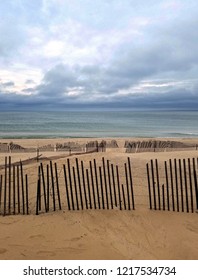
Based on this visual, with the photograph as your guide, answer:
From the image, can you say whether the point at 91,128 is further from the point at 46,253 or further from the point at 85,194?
Result: the point at 46,253

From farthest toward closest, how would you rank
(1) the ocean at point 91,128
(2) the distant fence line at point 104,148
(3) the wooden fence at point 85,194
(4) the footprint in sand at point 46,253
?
(1) the ocean at point 91,128 < (2) the distant fence line at point 104,148 < (3) the wooden fence at point 85,194 < (4) the footprint in sand at point 46,253

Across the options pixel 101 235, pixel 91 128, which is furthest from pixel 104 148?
pixel 91 128

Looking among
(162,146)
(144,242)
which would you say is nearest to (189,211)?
(144,242)

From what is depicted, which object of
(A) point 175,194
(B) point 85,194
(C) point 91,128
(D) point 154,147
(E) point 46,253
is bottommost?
(E) point 46,253

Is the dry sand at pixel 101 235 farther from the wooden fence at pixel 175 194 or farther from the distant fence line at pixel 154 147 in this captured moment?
the distant fence line at pixel 154 147

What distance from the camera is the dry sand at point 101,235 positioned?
17.2ft

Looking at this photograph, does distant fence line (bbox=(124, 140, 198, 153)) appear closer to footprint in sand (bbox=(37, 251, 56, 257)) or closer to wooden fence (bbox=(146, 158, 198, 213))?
wooden fence (bbox=(146, 158, 198, 213))

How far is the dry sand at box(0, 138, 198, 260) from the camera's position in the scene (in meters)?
5.25

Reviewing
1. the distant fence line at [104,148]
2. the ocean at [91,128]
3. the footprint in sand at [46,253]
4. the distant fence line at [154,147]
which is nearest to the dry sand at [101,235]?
the footprint in sand at [46,253]

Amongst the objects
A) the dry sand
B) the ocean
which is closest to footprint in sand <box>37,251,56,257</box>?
the dry sand

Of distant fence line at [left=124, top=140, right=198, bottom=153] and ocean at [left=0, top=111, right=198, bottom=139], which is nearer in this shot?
distant fence line at [left=124, top=140, right=198, bottom=153]

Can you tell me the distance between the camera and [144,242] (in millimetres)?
5695

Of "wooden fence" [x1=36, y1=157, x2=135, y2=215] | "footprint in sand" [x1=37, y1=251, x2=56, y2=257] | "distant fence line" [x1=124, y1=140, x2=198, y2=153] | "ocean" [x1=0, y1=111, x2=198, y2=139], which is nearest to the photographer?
"footprint in sand" [x1=37, y1=251, x2=56, y2=257]

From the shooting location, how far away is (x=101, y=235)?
232 inches
